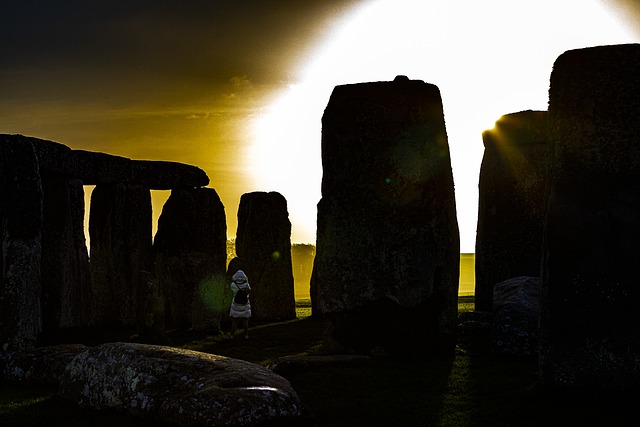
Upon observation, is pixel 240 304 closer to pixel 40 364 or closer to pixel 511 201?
pixel 40 364

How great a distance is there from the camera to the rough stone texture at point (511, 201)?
16.4 meters

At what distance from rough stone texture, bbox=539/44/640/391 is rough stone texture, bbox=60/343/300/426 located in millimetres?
2750

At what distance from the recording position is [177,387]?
25.0ft

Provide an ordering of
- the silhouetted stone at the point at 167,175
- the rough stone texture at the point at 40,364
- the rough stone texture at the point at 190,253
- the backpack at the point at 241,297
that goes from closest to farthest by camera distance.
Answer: the rough stone texture at the point at 40,364 → the backpack at the point at 241,297 → the rough stone texture at the point at 190,253 → the silhouetted stone at the point at 167,175

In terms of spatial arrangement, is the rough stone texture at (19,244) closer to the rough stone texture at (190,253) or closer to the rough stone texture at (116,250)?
the rough stone texture at (190,253)

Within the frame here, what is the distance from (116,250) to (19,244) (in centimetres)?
721

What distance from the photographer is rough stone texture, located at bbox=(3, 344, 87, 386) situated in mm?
9883

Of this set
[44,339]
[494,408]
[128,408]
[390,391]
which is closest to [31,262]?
[44,339]

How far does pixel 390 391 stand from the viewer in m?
8.79

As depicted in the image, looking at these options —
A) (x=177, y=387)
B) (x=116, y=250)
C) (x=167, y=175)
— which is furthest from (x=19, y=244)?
(x=167, y=175)

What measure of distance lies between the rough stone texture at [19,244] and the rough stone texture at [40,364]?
111cm

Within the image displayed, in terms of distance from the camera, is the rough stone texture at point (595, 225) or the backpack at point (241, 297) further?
the backpack at point (241, 297)

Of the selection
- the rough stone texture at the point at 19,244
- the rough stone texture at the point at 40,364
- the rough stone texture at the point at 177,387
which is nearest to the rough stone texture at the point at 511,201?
the rough stone texture at the point at 19,244

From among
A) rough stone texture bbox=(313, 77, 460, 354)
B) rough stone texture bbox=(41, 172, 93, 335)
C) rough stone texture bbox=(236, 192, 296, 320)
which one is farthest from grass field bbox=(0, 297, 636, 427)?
rough stone texture bbox=(236, 192, 296, 320)
